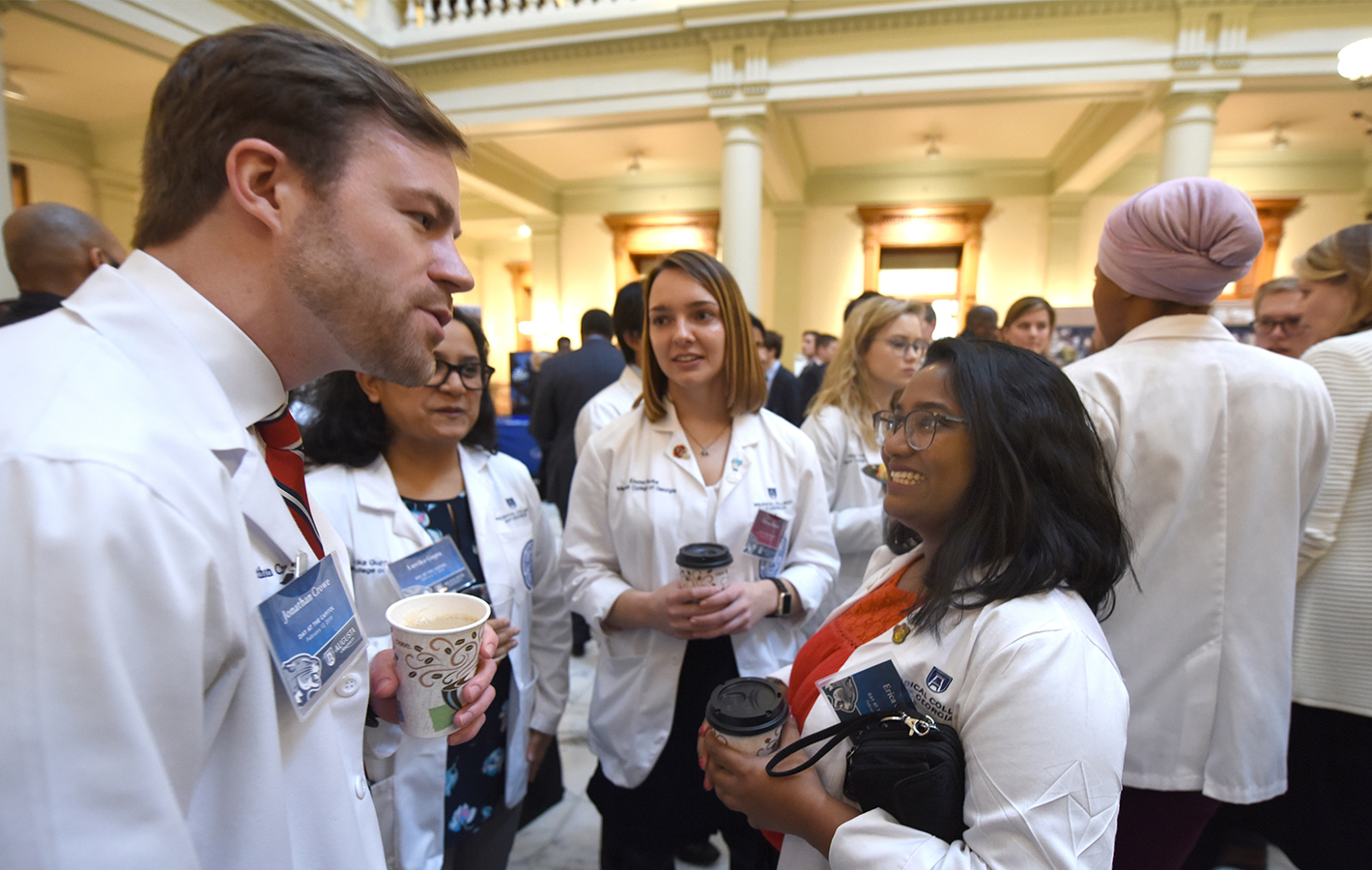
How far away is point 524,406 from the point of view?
8.38 metres

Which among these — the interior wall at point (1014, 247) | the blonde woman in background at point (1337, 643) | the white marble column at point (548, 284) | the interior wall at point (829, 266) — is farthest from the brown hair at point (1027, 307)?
the white marble column at point (548, 284)

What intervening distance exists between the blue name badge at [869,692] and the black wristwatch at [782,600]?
19.1 inches

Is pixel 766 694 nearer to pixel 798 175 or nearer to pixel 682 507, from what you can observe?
pixel 682 507

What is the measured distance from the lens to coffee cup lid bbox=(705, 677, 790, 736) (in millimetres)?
935

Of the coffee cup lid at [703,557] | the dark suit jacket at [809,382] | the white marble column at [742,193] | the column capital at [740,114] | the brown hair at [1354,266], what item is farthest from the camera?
the white marble column at [742,193]

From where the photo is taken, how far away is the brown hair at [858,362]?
7.56ft

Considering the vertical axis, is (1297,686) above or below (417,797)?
above

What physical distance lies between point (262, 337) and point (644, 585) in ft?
3.59

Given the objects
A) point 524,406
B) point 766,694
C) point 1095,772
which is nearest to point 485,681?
point 766,694

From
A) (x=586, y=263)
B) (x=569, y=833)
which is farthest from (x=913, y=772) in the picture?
(x=586, y=263)

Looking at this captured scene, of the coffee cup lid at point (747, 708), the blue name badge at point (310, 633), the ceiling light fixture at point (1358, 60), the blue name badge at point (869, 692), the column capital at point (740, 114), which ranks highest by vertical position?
the column capital at point (740, 114)

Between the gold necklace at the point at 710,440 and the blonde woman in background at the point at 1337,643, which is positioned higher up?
the gold necklace at the point at 710,440

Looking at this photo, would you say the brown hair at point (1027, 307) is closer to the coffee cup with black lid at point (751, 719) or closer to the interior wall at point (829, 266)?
the coffee cup with black lid at point (751, 719)

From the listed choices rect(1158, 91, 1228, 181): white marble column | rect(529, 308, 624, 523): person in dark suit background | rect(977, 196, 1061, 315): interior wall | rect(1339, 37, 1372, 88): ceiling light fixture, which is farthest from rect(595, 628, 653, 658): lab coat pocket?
rect(977, 196, 1061, 315): interior wall
